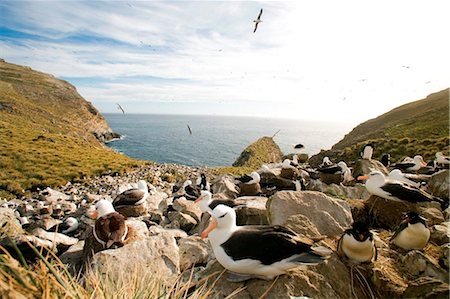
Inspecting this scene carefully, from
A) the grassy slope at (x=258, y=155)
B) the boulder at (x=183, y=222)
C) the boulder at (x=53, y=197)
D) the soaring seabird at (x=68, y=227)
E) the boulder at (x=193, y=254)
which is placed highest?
the boulder at (x=193, y=254)

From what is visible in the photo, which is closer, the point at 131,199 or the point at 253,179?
the point at 131,199

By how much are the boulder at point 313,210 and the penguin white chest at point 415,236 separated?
1.10 metres

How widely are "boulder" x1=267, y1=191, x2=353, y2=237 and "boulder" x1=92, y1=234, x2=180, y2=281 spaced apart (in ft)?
7.34

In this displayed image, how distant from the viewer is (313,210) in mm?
5910

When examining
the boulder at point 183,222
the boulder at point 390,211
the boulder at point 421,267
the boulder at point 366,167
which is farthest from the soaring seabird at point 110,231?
the boulder at point 366,167

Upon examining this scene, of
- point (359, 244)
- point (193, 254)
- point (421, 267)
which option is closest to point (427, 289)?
point (359, 244)

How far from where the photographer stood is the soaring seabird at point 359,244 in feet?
14.0

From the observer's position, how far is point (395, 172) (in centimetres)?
1017

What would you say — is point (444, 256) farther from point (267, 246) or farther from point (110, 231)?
point (110, 231)

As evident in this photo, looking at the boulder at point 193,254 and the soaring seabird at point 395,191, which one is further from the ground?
the soaring seabird at point 395,191

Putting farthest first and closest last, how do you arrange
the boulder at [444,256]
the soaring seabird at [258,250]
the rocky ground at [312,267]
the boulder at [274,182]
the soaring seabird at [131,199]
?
the boulder at [274,182] < the soaring seabird at [131,199] < the boulder at [444,256] < the rocky ground at [312,267] < the soaring seabird at [258,250]

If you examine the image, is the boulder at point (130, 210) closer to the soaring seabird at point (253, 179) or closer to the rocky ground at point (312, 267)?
the rocky ground at point (312, 267)

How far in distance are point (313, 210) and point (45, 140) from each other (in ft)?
218

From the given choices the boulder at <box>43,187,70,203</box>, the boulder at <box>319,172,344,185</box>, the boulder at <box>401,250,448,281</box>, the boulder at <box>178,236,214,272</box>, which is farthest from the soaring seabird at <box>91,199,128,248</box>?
the boulder at <box>43,187,70,203</box>
